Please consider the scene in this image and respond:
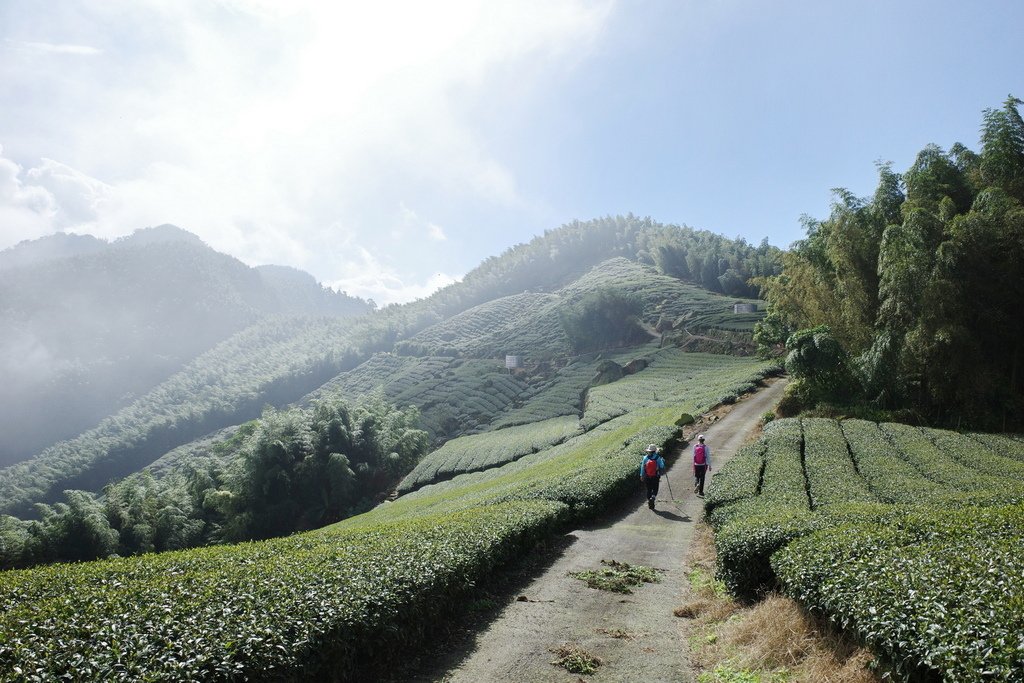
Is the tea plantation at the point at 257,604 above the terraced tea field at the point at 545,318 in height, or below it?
below

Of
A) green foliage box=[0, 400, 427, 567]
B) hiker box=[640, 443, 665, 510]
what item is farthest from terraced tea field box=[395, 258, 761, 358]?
hiker box=[640, 443, 665, 510]

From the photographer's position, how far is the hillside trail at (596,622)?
7836mm

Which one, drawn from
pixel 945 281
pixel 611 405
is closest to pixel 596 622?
pixel 945 281

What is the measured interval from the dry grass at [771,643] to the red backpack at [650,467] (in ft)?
27.5

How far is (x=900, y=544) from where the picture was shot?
7535 mm

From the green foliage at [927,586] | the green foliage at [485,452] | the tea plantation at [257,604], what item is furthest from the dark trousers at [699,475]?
the green foliage at [485,452]

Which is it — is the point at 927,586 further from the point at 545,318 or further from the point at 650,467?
the point at 545,318

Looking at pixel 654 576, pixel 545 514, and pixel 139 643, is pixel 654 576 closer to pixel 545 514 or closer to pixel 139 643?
pixel 545 514

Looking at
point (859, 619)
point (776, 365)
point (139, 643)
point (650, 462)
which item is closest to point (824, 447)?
point (650, 462)

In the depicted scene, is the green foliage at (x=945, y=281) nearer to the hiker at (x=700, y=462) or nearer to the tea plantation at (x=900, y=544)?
the tea plantation at (x=900, y=544)

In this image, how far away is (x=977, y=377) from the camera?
23469 mm

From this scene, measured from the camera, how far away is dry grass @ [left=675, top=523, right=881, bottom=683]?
6.26m

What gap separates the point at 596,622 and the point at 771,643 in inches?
128

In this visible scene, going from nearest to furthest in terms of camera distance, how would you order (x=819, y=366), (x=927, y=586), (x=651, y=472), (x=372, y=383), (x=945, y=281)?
(x=927, y=586), (x=651, y=472), (x=945, y=281), (x=819, y=366), (x=372, y=383)
